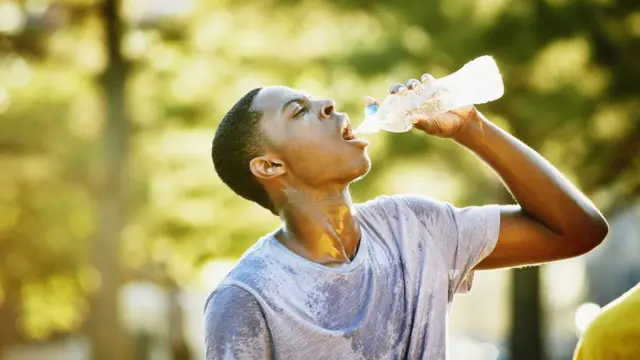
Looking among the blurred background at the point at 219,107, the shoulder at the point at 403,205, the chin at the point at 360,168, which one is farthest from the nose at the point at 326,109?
the blurred background at the point at 219,107

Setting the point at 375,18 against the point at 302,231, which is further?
the point at 375,18

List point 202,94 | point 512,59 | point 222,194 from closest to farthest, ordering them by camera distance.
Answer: point 512,59 < point 202,94 < point 222,194

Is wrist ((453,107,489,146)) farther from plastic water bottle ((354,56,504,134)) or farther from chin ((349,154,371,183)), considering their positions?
chin ((349,154,371,183))

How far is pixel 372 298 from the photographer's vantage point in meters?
2.79

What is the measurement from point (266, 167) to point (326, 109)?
216 mm

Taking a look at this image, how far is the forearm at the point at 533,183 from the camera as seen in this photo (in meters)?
3.00

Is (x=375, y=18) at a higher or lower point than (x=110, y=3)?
lower

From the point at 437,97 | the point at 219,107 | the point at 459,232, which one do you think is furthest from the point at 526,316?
the point at 459,232

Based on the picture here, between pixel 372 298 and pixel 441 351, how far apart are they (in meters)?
0.22

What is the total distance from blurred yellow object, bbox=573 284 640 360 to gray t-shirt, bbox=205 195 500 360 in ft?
1.18

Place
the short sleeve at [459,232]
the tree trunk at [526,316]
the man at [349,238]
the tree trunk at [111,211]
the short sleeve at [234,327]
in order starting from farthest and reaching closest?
the tree trunk at [111,211], the tree trunk at [526,316], the short sleeve at [459,232], the man at [349,238], the short sleeve at [234,327]

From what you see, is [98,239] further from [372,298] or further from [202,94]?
[372,298]

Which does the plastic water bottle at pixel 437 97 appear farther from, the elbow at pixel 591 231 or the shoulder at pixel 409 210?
the elbow at pixel 591 231

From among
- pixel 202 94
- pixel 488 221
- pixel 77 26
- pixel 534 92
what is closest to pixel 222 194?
pixel 202 94
